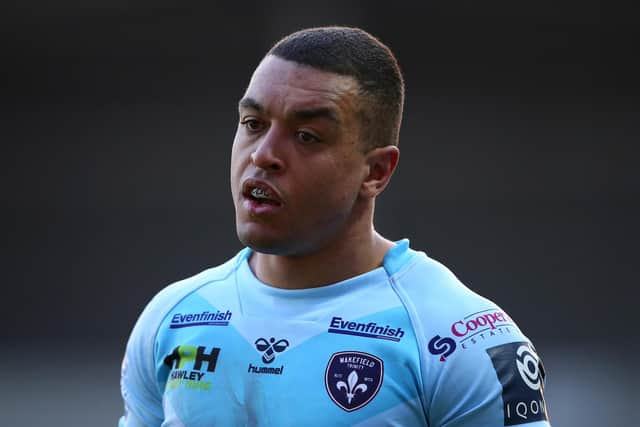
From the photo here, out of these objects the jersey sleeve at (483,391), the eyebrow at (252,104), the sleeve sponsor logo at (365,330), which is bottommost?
the jersey sleeve at (483,391)

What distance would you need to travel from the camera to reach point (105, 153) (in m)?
9.15

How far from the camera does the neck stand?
2381mm

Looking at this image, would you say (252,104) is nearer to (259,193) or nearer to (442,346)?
(259,193)

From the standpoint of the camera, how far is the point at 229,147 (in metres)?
9.09

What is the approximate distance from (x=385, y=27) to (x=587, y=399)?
3.87m

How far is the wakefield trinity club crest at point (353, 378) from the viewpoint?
2.14 m

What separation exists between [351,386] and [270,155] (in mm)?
586

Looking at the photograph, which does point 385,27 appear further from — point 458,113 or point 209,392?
point 209,392

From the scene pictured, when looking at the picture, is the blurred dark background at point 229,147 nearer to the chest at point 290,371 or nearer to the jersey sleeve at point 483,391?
the chest at point 290,371

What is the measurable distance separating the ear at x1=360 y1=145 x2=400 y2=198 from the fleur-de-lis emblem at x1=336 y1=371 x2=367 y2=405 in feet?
1.60

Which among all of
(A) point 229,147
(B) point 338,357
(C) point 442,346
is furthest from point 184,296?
(A) point 229,147

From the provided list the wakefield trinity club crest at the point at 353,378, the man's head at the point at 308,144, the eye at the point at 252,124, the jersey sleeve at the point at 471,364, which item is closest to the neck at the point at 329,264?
the man's head at the point at 308,144

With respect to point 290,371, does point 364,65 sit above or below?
above

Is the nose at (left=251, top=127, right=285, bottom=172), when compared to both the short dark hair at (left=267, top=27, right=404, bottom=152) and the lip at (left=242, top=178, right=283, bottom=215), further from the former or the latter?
the short dark hair at (left=267, top=27, right=404, bottom=152)
